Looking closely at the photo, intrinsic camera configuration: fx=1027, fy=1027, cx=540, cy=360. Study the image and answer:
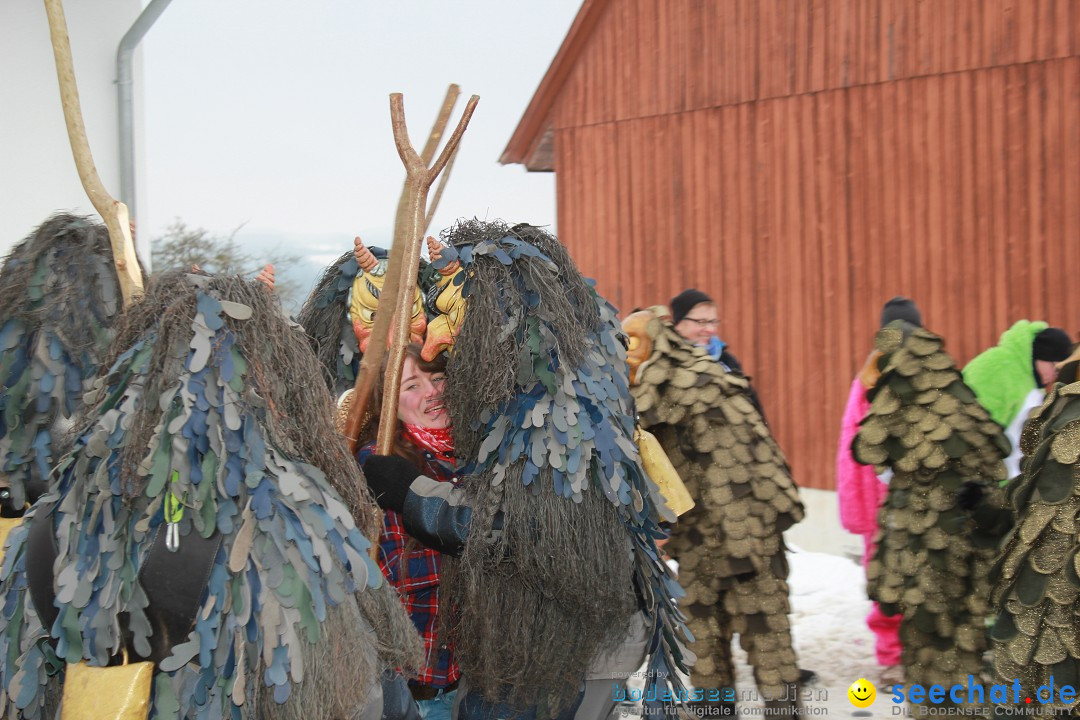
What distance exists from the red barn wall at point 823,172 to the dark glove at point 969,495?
351cm

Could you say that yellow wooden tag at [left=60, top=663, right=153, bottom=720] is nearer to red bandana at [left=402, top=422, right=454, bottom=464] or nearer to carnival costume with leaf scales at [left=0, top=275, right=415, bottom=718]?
carnival costume with leaf scales at [left=0, top=275, right=415, bottom=718]

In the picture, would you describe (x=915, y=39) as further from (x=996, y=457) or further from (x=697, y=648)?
(x=697, y=648)

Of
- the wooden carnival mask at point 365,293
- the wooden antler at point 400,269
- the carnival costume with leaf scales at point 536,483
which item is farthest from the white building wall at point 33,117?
the carnival costume with leaf scales at point 536,483

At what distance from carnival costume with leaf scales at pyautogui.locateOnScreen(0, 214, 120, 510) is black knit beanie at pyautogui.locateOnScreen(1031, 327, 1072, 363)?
4194mm

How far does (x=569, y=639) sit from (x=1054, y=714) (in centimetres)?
155

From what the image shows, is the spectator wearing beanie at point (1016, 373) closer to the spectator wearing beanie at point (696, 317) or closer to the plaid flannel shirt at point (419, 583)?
the spectator wearing beanie at point (696, 317)

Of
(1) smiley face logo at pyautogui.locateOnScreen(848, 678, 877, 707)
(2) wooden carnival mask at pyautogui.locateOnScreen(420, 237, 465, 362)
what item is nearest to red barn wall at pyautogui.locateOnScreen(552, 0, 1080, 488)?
(1) smiley face logo at pyautogui.locateOnScreen(848, 678, 877, 707)

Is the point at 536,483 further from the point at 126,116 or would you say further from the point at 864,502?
the point at 126,116

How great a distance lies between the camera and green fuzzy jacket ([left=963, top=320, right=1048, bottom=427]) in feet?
17.0

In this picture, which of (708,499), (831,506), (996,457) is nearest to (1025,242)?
(831,506)

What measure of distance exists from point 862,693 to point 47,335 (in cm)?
403

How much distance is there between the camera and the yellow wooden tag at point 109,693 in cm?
160

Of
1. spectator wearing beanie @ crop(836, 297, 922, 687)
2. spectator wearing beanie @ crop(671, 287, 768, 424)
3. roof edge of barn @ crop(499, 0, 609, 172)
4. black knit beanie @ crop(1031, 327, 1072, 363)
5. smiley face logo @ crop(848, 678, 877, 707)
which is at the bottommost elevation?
smiley face logo @ crop(848, 678, 877, 707)

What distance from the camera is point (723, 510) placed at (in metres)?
4.26
